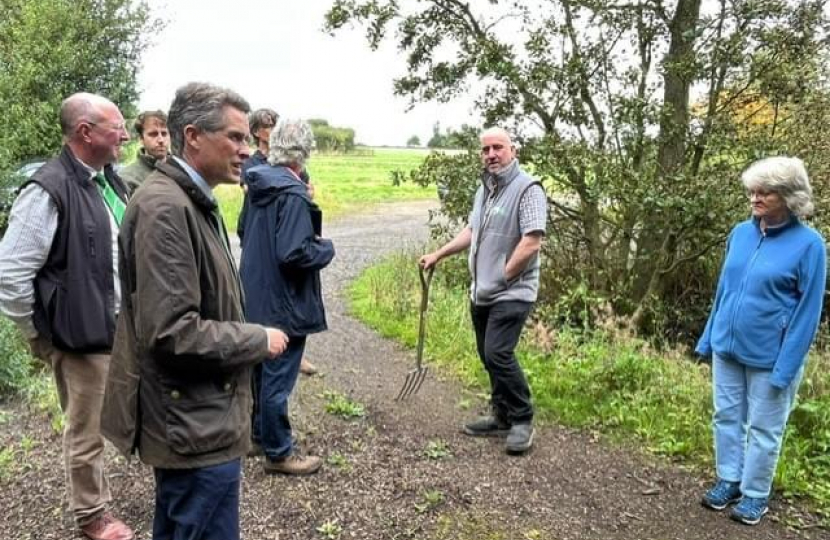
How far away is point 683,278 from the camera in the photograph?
29.3 ft

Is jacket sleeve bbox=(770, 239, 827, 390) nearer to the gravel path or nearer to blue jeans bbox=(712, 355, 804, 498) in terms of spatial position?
blue jeans bbox=(712, 355, 804, 498)

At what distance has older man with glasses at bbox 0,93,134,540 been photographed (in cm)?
316

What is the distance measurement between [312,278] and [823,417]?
3.67 metres

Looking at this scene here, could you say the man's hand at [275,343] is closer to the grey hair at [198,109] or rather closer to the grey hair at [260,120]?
the grey hair at [198,109]

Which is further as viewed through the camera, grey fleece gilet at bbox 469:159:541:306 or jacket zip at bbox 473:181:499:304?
jacket zip at bbox 473:181:499:304

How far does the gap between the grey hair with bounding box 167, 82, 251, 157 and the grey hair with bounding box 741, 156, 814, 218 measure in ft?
9.31

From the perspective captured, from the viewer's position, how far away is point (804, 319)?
3797 mm

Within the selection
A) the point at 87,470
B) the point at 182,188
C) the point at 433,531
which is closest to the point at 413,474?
the point at 433,531

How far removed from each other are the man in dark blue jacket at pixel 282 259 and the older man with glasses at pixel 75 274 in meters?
0.82

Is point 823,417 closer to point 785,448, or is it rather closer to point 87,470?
point 785,448

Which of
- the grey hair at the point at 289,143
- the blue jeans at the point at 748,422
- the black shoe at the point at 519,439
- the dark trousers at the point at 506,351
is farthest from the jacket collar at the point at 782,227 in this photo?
the grey hair at the point at 289,143

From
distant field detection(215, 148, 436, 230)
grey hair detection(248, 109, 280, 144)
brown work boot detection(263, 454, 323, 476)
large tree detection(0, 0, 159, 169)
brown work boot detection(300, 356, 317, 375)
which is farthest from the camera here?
distant field detection(215, 148, 436, 230)

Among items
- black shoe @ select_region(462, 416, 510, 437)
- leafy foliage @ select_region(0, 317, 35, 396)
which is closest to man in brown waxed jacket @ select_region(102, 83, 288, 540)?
black shoe @ select_region(462, 416, 510, 437)

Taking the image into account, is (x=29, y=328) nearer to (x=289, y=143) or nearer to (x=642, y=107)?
(x=289, y=143)
